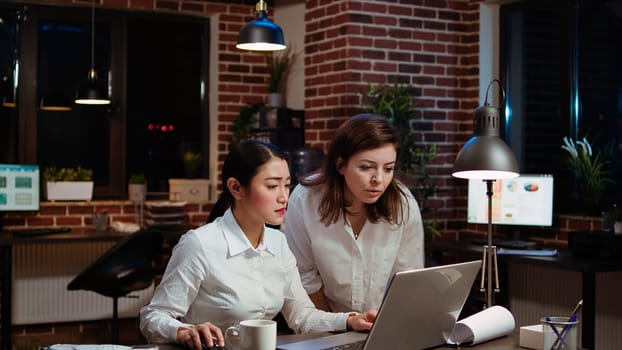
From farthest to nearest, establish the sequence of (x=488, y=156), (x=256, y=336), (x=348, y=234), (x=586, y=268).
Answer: (x=586, y=268) → (x=348, y=234) → (x=488, y=156) → (x=256, y=336)

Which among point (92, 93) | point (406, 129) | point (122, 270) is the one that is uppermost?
point (92, 93)

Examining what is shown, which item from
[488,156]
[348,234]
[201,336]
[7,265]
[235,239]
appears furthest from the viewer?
[7,265]

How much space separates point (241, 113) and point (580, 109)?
2533mm

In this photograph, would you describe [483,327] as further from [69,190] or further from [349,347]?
[69,190]

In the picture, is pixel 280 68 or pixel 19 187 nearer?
pixel 19 187

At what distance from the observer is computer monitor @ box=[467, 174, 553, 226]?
5.21 m

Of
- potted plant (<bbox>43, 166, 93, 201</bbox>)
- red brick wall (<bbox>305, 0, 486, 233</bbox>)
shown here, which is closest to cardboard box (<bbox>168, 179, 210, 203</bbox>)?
potted plant (<bbox>43, 166, 93, 201</bbox>)

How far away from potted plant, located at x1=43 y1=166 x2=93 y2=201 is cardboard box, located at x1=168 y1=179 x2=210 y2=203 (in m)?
0.60

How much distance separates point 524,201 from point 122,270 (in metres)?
2.52

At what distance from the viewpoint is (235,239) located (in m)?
2.57

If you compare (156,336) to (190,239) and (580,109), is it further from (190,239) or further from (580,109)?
(580,109)

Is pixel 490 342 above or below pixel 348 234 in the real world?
below

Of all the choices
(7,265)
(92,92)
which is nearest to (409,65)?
(92,92)

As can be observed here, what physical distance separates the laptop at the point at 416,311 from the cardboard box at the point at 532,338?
0.20 m
